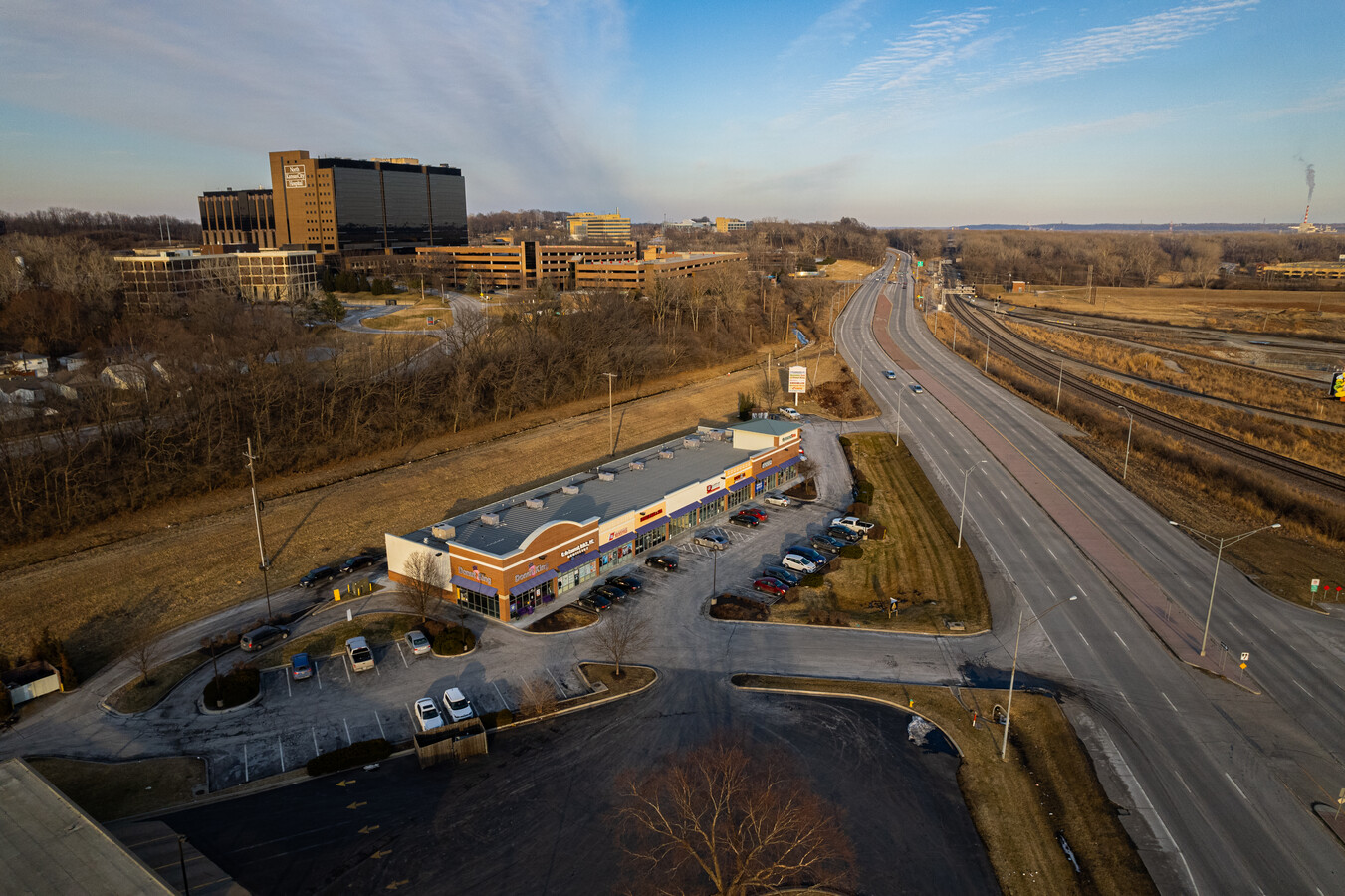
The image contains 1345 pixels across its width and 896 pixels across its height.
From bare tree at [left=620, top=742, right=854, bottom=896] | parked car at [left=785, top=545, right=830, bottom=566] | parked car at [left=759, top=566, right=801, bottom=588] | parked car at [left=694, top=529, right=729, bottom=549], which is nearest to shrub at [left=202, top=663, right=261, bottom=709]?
bare tree at [left=620, top=742, right=854, bottom=896]

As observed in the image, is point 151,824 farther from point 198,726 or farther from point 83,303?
point 83,303

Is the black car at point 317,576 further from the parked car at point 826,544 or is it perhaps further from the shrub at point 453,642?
the parked car at point 826,544

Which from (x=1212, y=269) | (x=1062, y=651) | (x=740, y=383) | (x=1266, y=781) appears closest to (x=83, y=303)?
(x=740, y=383)

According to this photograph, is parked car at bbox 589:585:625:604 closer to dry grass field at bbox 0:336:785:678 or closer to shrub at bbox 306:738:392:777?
shrub at bbox 306:738:392:777

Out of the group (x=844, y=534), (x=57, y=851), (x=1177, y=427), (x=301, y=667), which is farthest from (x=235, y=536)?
(x=1177, y=427)

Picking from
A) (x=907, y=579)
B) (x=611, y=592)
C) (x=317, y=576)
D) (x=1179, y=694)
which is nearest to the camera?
(x=1179, y=694)

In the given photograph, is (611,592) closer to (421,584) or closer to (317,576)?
(421,584)
